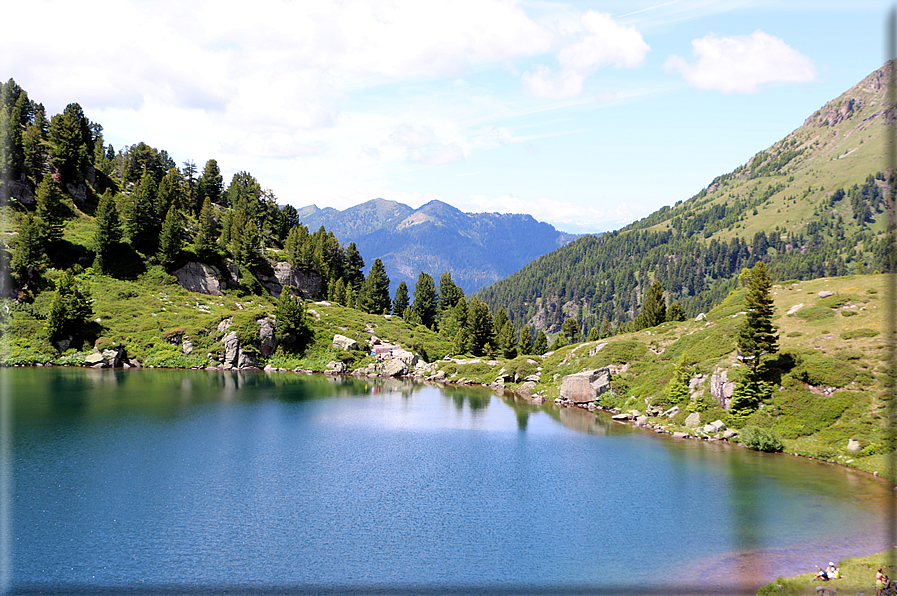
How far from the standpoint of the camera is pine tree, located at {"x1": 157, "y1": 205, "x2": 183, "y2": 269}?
133125mm

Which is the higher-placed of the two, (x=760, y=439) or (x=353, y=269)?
(x=353, y=269)

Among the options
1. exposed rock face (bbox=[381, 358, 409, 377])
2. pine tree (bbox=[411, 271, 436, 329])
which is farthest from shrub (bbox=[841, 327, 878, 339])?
pine tree (bbox=[411, 271, 436, 329])

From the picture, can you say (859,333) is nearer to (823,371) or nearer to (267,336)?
(823,371)

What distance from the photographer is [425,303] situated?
176500 mm

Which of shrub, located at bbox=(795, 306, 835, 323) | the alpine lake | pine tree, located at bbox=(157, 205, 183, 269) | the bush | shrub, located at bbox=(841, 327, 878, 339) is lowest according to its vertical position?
the alpine lake

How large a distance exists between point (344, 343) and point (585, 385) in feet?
201

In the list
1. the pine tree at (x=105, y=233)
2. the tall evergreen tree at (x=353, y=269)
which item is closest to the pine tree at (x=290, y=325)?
the pine tree at (x=105, y=233)

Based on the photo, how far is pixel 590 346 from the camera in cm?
10994

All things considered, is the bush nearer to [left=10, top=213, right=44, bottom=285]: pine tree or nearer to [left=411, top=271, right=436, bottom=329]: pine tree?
[left=411, top=271, right=436, bottom=329]: pine tree

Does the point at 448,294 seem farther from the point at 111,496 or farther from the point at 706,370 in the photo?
the point at 111,496

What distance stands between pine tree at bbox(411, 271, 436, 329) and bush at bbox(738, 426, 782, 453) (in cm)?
11892

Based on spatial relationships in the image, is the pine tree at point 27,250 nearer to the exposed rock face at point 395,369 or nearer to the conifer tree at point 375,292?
the exposed rock face at point 395,369

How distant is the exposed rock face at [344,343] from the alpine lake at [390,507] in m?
56.7

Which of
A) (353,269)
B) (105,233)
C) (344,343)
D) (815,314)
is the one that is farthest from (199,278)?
(815,314)
